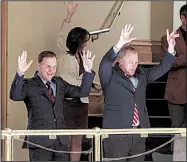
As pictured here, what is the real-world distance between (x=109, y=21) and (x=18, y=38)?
4.26 feet

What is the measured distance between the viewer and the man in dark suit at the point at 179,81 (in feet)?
13.4

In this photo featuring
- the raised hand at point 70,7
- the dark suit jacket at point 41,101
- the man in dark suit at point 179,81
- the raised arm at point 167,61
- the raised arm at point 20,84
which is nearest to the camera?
the raised arm at point 20,84

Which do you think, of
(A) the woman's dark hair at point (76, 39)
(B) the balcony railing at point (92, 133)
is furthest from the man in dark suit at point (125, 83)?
(A) the woman's dark hair at point (76, 39)

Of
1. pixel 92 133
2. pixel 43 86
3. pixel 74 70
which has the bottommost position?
pixel 92 133

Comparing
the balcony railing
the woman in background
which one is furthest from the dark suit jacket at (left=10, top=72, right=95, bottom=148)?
the woman in background

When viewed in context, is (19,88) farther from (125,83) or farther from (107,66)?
(125,83)

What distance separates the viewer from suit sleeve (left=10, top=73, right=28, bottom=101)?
356 centimetres

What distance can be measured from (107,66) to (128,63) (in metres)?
0.17

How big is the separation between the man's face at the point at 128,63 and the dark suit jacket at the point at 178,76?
0.40 metres

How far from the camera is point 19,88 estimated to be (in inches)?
141

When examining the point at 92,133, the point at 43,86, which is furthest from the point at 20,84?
the point at 92,133

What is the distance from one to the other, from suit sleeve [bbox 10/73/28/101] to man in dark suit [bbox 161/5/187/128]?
43.4 inches

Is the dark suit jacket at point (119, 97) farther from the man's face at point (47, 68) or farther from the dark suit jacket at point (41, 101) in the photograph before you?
the man's face at point (47, 68)

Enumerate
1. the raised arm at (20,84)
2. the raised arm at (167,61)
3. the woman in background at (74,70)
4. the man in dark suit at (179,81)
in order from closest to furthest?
the raised arm at (20,84), the raised arm at (167,61), the man in dark suit at (179,81), the woman in background at (74,70)
